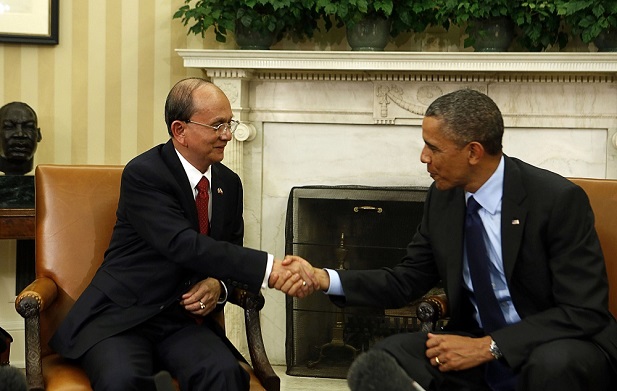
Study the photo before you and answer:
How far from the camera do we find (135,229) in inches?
113

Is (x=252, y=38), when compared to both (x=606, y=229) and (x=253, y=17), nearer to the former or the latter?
(x=253, y=17)

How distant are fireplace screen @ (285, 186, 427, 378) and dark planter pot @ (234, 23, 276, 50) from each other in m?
0.74

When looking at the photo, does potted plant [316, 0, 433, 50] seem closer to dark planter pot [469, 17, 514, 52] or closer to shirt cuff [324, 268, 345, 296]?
dark planter pot [469, 17, 514, 52]

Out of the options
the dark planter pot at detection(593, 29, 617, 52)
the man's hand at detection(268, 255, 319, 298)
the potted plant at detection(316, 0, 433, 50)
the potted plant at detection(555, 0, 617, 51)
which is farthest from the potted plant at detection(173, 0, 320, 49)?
the man's hand at detection(268, 255, 319, 298)

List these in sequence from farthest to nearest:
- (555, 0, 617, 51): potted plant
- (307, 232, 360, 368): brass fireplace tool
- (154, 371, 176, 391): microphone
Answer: (307, 232, 360, 368): brass fireplace tool < (555, 0, 617, 51): potted plant < (154, 371, 176, 391): microphone

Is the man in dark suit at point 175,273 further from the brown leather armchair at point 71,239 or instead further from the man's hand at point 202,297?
the brown leather armchair at point 71,239

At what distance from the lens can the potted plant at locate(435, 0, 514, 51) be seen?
13.5 ft

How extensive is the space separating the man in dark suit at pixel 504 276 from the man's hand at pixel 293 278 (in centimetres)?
14

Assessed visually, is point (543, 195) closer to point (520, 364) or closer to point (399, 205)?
point (520, 364)

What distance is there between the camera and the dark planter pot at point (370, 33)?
433 cm

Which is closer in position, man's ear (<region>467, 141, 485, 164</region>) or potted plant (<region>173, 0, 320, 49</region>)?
man's ear (<region>467, 141, 485, 164</region>)

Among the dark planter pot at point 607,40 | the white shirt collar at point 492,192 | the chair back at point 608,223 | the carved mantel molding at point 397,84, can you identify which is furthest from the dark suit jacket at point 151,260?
the dark planter pot at point 607,40

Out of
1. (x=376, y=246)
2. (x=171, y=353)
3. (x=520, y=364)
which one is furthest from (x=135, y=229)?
(x=376, y=246)

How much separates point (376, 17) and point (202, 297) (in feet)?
6.52
